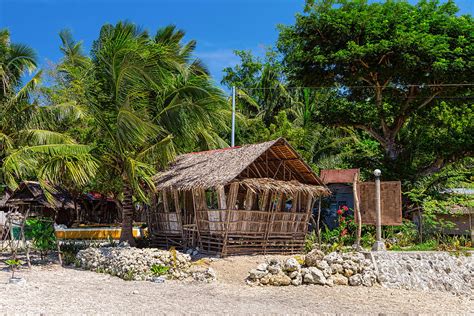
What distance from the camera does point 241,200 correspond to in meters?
18.8

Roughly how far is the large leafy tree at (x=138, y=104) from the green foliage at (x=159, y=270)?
3073mm

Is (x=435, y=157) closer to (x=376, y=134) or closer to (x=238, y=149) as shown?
(x=376, y=134)

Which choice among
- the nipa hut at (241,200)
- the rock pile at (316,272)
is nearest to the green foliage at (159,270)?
the rock pile at (316,272)

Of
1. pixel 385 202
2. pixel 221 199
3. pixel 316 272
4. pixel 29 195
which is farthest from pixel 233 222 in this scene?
pixel 29 195

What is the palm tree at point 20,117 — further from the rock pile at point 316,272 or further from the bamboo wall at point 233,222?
the rock pile at point 316,272

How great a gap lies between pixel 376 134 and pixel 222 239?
9659mm

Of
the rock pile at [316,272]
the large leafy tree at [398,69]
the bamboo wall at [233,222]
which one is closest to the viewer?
the rock pile at [316,272]

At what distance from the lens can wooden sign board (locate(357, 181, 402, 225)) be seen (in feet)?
50.2

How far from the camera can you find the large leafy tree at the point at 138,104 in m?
15.6

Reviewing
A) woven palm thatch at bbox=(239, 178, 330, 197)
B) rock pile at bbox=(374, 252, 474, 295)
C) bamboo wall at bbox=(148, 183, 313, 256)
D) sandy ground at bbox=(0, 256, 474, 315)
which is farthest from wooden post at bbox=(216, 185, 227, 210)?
rock pile at bbox=(374, 252, 474, 295)

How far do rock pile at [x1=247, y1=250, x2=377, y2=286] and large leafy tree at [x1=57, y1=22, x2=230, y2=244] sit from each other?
4.97 m

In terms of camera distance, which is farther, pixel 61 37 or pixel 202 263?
pixel 61 37

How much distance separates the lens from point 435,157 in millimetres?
21734

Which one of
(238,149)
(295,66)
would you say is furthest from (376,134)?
(238,149)
